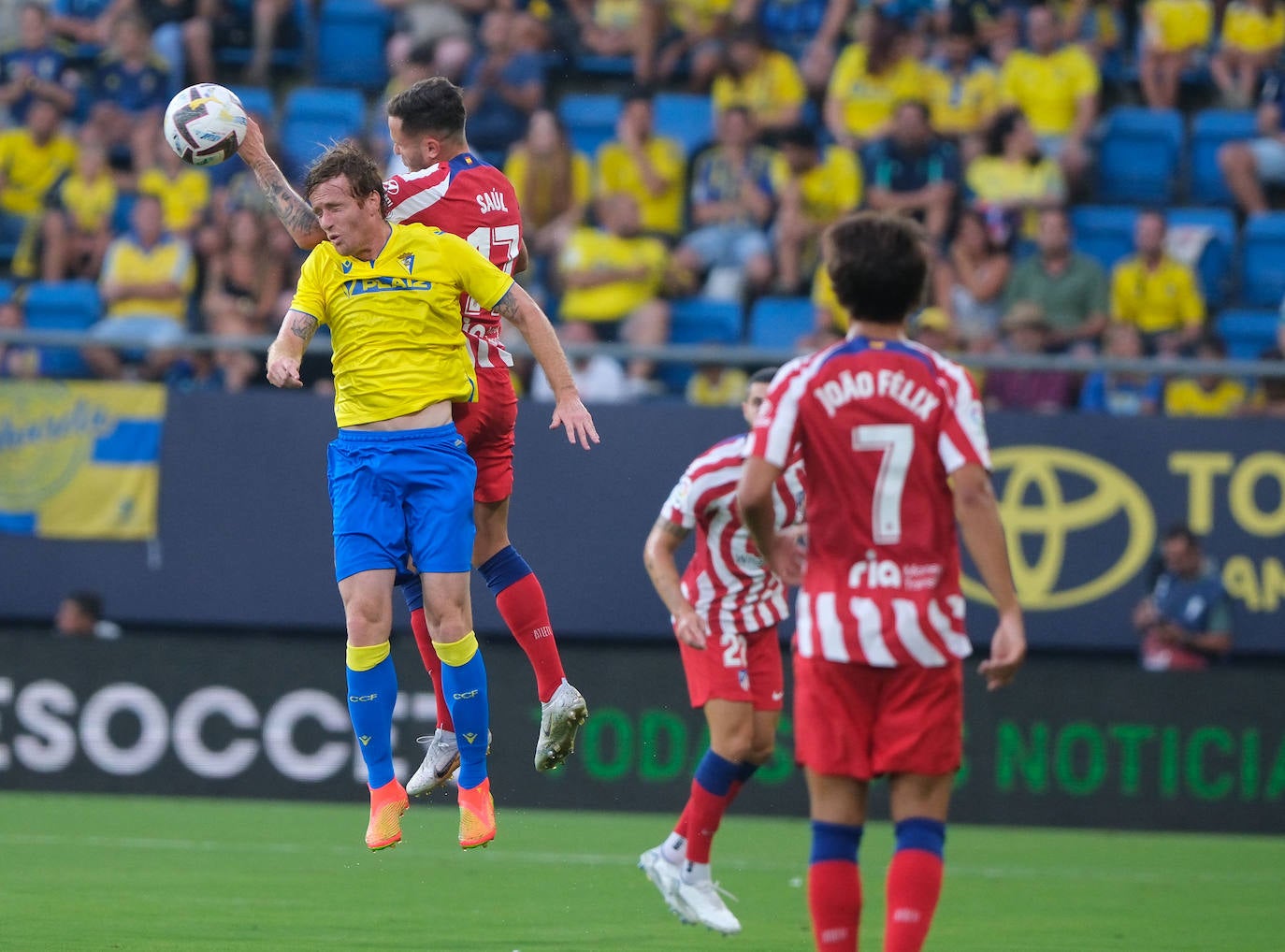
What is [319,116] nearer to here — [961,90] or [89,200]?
[89,200]

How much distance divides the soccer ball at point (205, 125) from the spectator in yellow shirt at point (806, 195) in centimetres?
743

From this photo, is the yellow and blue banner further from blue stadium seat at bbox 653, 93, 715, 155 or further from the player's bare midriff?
the player's bare midriff

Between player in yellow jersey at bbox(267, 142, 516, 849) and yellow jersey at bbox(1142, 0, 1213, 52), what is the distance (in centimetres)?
996

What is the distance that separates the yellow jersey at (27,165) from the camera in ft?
53.1

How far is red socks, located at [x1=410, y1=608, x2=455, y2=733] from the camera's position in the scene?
8.64 m

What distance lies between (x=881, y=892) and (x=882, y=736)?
4547mm

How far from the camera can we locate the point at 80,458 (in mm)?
13453

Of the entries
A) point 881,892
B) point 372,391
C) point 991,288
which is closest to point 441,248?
point 372,391

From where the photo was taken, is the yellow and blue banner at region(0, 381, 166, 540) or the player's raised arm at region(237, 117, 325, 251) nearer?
the player's raised arm at region(237, 117, 325, 251)

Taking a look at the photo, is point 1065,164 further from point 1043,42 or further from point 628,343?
point 628,343

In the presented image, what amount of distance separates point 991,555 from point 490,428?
3.06 meters

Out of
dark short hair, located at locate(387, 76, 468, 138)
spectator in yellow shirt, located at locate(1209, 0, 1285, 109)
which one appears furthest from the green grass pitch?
spectator in yellow shirt, located at locate(1209, 0, 1285, 109)

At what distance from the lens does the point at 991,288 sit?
47.4 feet

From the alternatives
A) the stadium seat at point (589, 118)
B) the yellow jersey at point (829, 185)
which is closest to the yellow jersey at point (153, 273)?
the stadium seat at point (589, 118)
